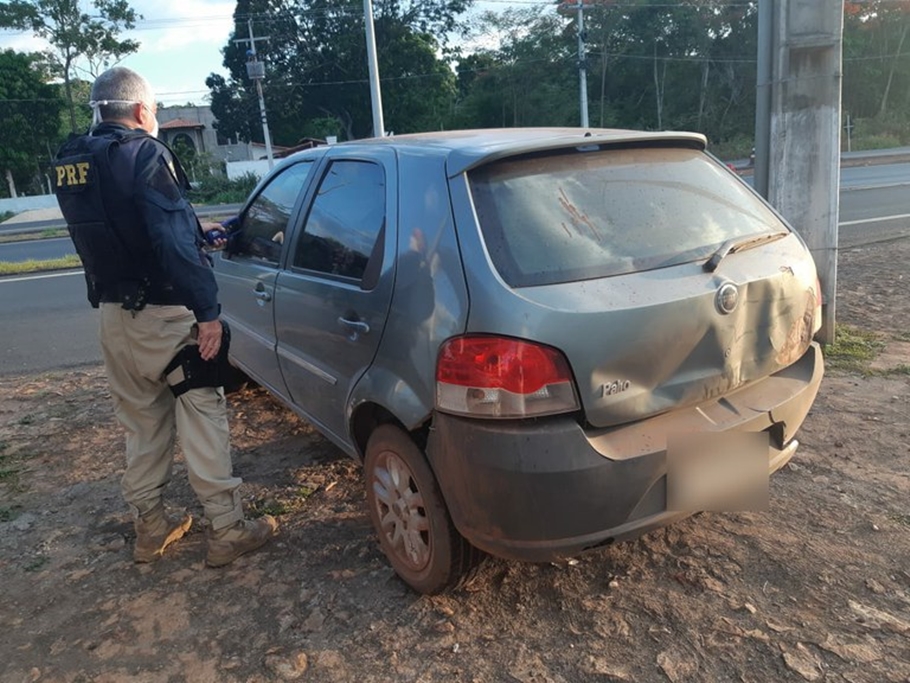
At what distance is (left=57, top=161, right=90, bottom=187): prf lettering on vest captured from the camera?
2.79 m

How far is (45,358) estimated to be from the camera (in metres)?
6.82

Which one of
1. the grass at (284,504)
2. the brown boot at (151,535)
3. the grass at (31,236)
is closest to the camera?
the brown boot at (151,535)

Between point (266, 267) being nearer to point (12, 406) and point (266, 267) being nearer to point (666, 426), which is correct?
point (666, 426)

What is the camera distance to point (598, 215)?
8.27 feet

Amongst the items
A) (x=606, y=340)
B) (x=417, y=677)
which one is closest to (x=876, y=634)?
(x=606, y=340)

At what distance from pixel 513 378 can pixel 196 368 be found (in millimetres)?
1539

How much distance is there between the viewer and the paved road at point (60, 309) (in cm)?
684

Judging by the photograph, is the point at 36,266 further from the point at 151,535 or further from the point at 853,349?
the point at 853,349

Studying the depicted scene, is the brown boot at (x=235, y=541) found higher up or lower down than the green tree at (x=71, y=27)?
lower down

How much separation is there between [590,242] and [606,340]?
390mm

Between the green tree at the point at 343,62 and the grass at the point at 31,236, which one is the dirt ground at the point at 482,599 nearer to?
the grass at the point at 31,236

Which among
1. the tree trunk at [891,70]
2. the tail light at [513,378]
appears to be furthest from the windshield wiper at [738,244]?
the tree trunk at [891,70]

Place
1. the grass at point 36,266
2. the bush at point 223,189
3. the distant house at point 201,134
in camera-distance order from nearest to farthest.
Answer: the grass at point 36,266
the bush at point 223,189
the distant house at point 201,134

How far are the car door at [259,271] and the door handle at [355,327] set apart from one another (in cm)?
87
